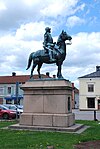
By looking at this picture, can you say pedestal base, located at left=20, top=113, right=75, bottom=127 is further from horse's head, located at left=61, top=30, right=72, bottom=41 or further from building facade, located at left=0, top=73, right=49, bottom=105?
building facade, located at left=0, top=73, right=49, bottom=105

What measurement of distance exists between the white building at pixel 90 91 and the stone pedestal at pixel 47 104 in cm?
4504

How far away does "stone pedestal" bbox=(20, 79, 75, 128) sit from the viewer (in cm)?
1446

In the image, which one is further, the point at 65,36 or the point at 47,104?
the point at 65,36

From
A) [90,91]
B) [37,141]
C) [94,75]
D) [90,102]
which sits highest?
[94,75]

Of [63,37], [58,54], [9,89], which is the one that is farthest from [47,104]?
[9,89]

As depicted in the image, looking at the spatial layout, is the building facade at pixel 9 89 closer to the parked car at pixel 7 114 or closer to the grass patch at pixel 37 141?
the parked car at pixel 7 114

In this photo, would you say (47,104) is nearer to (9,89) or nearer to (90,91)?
(90,91)

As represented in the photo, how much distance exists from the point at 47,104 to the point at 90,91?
46.7 meters

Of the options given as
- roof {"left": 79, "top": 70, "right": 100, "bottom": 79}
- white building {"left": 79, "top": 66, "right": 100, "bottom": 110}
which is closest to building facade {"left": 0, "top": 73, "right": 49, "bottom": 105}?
white building {"left": 79, "top": 66, "right": 100, "bottom": 110}

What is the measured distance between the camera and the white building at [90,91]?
59.7 metres

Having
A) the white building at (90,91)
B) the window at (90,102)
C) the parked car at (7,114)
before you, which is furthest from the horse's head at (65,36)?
the window at (90,102)

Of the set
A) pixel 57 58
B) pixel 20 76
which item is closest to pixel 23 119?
pixel 57 58

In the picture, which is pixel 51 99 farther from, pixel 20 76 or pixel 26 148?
pixel 20 76

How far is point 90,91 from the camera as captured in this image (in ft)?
199
